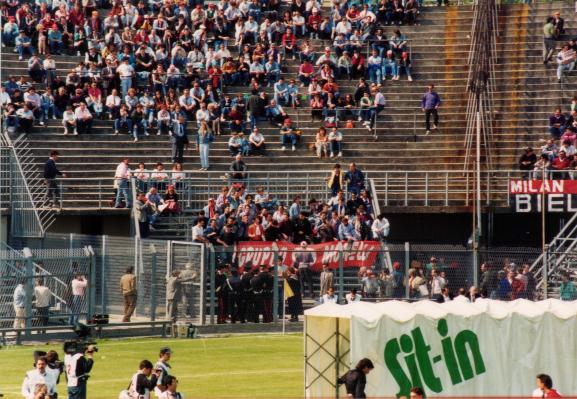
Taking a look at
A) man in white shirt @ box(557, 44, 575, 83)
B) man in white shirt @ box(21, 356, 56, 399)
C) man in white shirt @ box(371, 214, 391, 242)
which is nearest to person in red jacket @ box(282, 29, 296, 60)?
man in white shirt @ box(557, 44, 575, 83)

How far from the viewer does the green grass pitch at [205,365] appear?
3012cm

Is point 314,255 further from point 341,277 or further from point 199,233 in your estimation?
point 199,233

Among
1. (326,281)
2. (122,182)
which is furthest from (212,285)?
(122,182)

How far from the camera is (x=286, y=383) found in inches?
1227

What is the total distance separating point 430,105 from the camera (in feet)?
172

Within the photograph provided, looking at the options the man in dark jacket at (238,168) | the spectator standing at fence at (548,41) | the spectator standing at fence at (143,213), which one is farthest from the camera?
the spectator standing at fence at (548,41)

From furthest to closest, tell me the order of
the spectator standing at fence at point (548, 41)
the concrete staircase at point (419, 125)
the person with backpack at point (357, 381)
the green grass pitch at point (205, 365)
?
the spectator standing at fence at point (548, 41) → the concrete staircase at point (419, 125) → the green grass pitch at point (205, 365) → the person with backpack at point (357, 381)

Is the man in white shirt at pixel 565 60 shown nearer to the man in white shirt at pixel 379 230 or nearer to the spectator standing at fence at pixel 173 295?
the man in white shirt at pixel 379 230

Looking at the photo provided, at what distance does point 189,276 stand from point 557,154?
14.9 metres

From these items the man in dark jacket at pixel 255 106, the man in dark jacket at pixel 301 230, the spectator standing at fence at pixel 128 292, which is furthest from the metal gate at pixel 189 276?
the man in dark jacket at pixel 255 106

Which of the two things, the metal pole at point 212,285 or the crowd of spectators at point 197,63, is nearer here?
the metal pole at point 212,285

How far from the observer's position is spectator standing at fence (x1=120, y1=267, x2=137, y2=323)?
131ft

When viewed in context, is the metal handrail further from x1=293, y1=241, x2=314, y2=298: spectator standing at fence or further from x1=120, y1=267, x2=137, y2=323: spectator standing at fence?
x1=293, y1=241, x2=314, y2=298: spectator standing at fence

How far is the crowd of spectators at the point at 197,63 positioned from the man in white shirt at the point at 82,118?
0.03m
